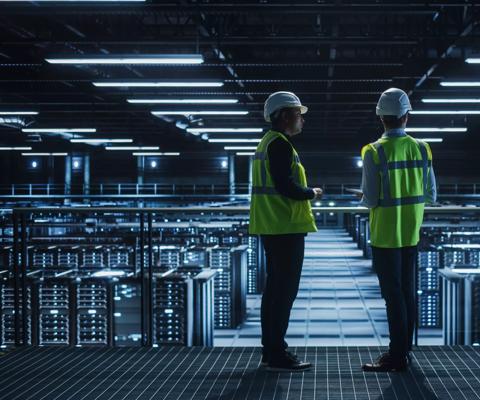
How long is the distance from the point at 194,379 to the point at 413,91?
1441 cm

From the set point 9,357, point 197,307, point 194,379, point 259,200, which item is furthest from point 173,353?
point 197,307

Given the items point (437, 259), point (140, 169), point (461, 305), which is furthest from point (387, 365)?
point (140, 169)

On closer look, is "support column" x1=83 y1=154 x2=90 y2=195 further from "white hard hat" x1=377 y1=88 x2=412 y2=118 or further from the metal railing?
"white hard hat" x1=377 y1=88 x2=412 y2=118

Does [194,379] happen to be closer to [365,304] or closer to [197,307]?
[197,307]

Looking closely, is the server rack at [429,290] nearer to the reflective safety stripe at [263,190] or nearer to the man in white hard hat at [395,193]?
the man in white hard hat at [395,193]

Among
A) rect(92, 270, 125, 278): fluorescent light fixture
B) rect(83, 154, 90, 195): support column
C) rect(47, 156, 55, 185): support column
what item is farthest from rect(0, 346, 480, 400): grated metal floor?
rect(47, 156, 55, 185): support column

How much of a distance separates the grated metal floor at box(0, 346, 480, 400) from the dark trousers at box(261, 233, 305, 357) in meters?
0.26

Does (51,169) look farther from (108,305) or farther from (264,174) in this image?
(264,174)

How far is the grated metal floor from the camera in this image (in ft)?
11.8

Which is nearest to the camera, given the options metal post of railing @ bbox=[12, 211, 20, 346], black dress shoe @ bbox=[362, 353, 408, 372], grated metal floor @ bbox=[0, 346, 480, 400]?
grated metal floor @ bbox=[0, 346, 480, 400]

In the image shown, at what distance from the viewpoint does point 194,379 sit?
12.9ft

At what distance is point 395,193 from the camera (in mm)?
3676

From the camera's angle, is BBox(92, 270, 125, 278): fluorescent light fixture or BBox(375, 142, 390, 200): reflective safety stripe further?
BBox(92, 270, 125, 278): fluorescent light fixture

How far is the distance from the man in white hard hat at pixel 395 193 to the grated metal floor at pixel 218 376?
1.06 ft
